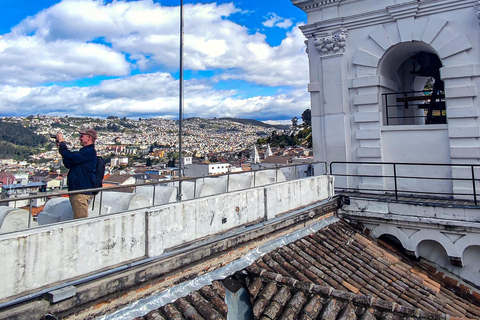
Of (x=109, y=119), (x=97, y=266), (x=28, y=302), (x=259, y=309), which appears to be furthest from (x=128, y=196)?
(x=109, y=119)

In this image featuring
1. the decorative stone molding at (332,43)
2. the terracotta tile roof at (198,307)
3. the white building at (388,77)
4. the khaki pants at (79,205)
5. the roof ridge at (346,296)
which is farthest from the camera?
the decorative stone molding at (332,43)

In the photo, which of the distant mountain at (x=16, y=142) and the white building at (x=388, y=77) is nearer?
the white building at (x=388, y=77)

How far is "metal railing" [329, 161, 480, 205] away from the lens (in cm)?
888

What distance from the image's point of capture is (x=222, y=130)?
174 meters

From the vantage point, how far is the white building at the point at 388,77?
8.79m

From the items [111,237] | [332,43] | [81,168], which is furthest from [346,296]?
[332,43]

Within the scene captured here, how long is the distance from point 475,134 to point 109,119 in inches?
4082

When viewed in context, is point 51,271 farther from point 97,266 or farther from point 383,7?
point 383,7

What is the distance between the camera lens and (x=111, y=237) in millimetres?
3996

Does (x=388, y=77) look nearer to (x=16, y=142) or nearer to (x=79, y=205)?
(x=79, y=205)

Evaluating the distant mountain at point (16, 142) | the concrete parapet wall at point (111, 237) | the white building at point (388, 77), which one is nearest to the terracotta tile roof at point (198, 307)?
the concrete parapet wall at point (111, 237)

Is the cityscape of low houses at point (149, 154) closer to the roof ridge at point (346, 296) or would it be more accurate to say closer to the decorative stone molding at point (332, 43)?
the roof ridge at point (346, 296)

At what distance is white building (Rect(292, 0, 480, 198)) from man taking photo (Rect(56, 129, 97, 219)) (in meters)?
7.53

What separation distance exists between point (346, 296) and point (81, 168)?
3.78 meters
